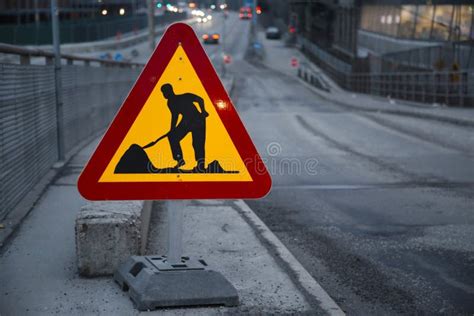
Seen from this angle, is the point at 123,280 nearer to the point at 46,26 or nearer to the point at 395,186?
the point at 395,186

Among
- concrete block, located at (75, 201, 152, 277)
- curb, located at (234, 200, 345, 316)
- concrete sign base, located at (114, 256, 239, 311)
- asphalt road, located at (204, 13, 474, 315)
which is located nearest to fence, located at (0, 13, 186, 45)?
asphalt road, located at (204, 13, 474, 315)

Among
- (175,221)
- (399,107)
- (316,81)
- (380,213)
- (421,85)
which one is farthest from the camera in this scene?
(316,81)

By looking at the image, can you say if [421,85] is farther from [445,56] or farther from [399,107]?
[399,107]

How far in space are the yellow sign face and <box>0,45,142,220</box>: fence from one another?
239 centimetres

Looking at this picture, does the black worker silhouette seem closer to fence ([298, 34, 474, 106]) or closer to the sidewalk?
the sidewalk

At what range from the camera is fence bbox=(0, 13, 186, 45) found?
125ft

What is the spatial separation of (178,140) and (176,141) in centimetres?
1

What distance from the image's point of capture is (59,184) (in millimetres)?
8906

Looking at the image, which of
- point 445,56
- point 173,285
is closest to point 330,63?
point 445,56

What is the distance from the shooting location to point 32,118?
862cm

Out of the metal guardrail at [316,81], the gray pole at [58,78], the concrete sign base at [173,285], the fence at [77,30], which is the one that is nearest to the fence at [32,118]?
the gray pole at [58,78]

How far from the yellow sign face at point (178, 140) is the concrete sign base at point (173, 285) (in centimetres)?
63

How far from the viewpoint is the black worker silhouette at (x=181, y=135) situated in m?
4.68

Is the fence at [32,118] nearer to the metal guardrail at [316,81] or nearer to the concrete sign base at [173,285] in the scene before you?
the concrete sign base at [173,285]
